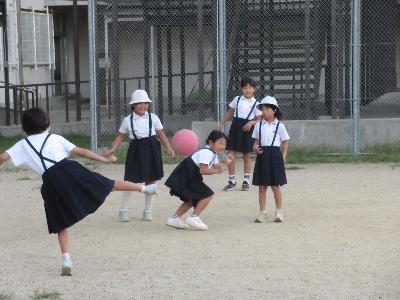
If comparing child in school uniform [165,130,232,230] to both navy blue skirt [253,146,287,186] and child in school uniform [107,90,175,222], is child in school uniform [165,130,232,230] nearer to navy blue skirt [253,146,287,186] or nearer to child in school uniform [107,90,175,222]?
navy blue skirt [253,146,287,186]

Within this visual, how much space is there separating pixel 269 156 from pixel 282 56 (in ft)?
26.0

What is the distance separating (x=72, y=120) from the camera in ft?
70.1

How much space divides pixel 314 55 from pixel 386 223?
782cm

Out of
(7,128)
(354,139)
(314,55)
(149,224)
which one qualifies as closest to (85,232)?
(149,224)

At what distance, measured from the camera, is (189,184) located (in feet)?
31.7

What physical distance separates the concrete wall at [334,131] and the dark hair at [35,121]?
7.99 meters

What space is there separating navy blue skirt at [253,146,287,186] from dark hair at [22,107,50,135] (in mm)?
2957

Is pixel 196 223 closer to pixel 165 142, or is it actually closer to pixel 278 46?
pixel 165 142

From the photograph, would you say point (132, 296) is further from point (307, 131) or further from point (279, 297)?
point (307, 131)

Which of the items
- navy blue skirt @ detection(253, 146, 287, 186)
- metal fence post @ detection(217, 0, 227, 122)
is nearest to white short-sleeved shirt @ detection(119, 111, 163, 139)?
A: navy blue skirt @ detection(253, 146, 287, 186)

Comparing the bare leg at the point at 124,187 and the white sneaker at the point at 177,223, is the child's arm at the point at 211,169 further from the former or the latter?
the bare leg at the point at 124,187

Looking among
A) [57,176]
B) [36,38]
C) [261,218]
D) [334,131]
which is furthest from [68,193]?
[36,38]

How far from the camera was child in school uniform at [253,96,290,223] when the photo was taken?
399 inches

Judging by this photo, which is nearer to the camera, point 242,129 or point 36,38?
point 242,129
